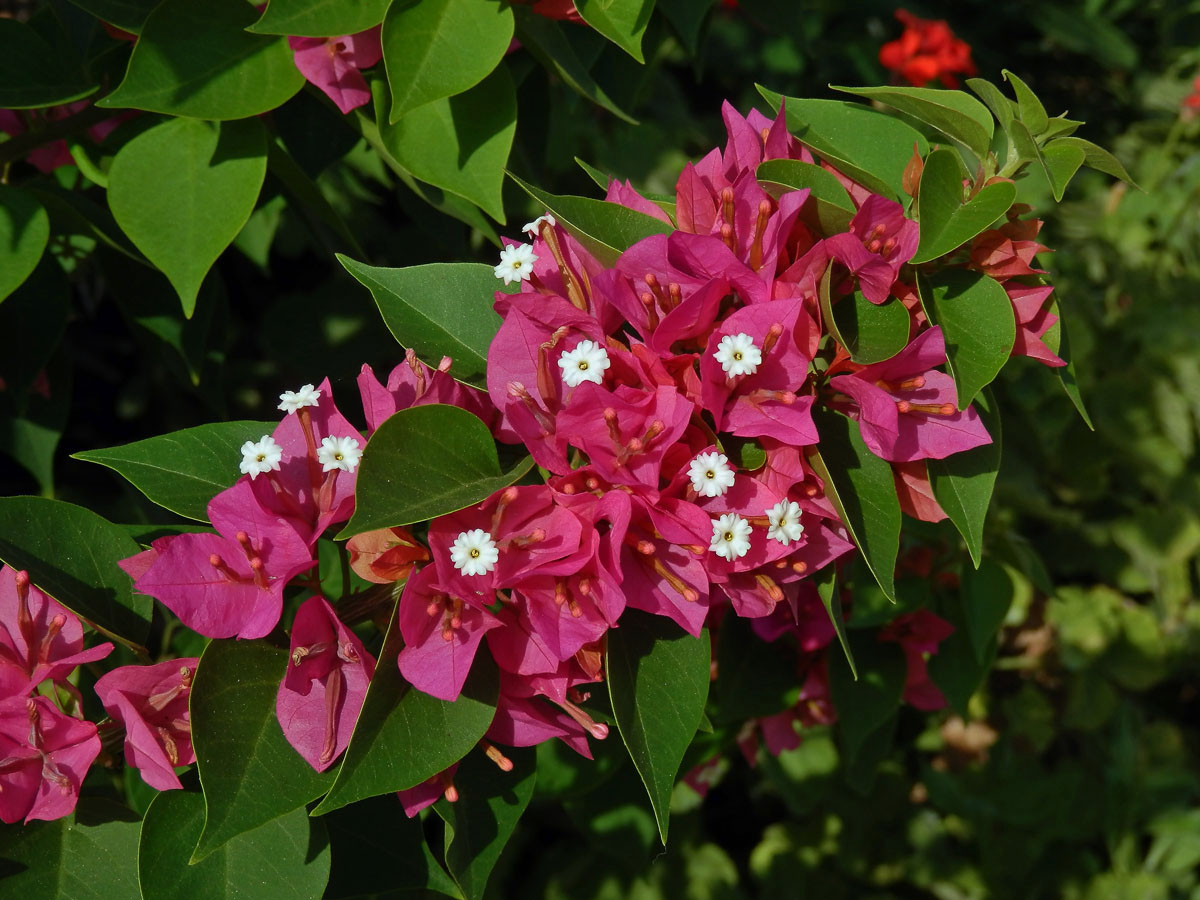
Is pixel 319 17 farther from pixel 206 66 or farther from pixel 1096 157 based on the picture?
pixel 1096 157

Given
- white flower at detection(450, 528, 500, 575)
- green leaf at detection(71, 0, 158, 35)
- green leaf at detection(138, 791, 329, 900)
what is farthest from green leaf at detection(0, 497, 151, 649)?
green leaf at detection(71, 0, 158, 35)

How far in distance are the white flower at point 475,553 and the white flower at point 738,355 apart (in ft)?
0.45

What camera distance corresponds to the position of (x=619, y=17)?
26.8 inches

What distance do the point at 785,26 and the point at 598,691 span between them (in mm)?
674

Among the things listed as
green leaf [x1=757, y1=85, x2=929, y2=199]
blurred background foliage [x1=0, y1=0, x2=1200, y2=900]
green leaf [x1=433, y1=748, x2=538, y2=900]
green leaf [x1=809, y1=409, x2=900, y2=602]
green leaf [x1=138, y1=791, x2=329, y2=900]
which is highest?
green leaf [x1=757, y1=85, x2=929, y2=199]

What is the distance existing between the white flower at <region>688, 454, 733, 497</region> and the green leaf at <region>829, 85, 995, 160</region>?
0.20 m

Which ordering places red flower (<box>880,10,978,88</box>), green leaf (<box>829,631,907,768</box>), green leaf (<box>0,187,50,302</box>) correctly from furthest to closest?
red flower (<box>880,10,978,88</box>)
green leaf (<box>829,631,907,768</box>)
green leaf (<box>0,187,50,302</box>)

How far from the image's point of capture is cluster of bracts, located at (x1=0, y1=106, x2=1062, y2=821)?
52 centimetres

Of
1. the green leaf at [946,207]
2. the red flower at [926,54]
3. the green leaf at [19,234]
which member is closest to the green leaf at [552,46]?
the green leaf at [946,207]

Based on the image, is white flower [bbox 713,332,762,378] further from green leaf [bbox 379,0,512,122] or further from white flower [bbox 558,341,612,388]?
green leaf [bbox 379,0,512,122]

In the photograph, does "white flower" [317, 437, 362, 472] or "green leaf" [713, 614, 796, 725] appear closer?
"white flower" [317, 437, 362, 472]

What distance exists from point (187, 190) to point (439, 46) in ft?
0.64

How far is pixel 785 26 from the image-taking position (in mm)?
999

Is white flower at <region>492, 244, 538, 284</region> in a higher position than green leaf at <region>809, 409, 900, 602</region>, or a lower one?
higher
